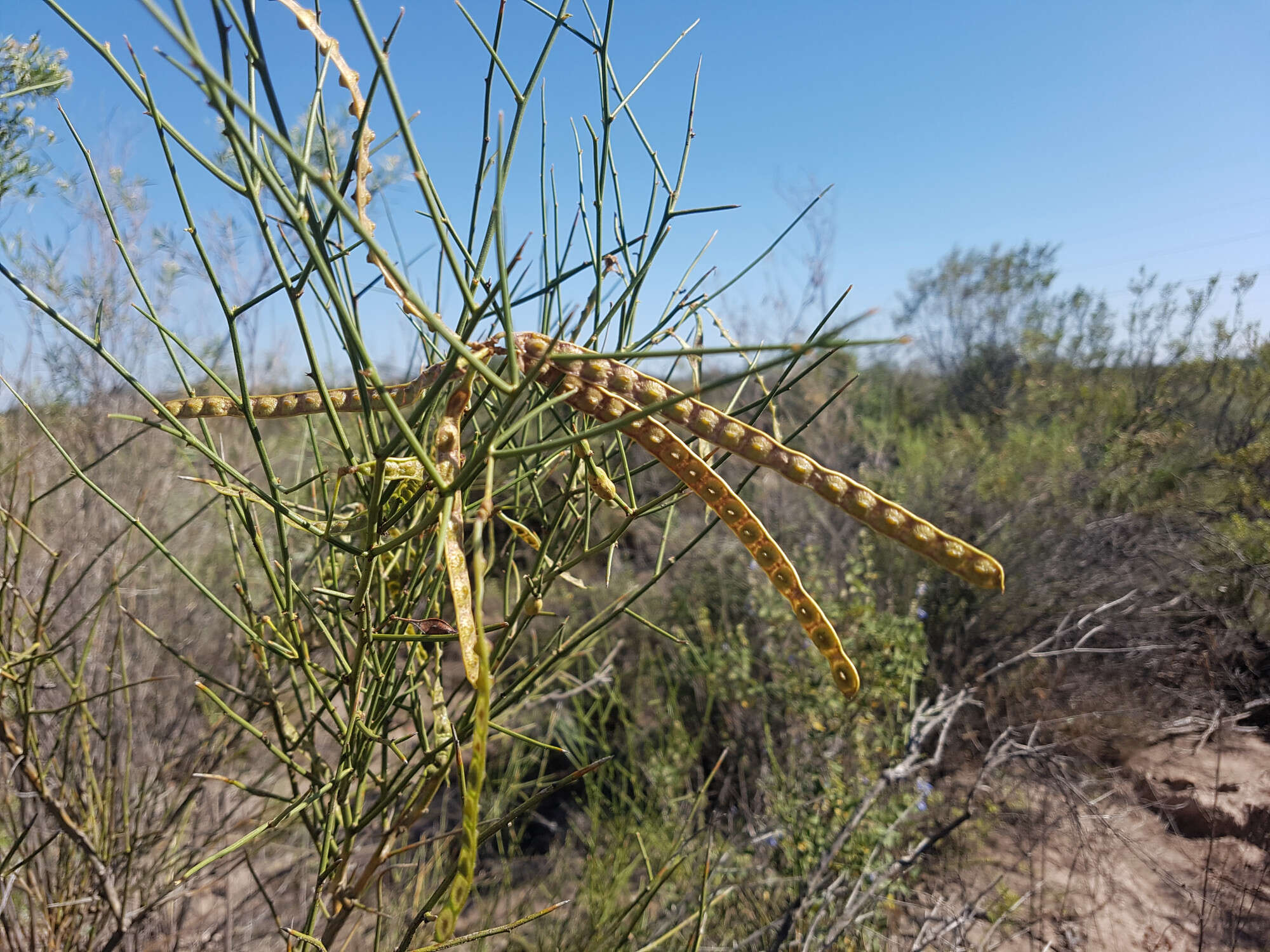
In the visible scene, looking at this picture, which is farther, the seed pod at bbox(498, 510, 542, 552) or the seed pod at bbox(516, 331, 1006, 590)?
the seed pod at bbox(498, 510, 542, 552)

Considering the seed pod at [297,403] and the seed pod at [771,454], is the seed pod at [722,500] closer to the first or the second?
the seed pod at [771,454]

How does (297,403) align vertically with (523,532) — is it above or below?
above

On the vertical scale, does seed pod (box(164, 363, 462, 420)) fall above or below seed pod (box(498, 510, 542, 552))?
above

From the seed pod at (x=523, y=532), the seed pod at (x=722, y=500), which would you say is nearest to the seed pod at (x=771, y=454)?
the seed pod at (x=722, y=500)

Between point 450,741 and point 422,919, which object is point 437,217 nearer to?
point 450,741

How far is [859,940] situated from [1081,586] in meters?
2.68

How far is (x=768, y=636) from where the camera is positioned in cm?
343

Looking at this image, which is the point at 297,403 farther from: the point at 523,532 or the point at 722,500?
the point at 722,500

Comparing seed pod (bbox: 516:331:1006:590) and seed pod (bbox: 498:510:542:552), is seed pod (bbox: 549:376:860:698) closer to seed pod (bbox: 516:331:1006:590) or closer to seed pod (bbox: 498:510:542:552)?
seed pod (bbox: 516:331:1006:590)

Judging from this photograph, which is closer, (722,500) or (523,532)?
(722,500)

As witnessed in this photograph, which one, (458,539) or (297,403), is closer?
(458,539)

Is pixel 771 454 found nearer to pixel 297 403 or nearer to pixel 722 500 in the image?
pixel 722 500

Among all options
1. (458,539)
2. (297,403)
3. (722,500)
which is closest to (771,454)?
(722,500)

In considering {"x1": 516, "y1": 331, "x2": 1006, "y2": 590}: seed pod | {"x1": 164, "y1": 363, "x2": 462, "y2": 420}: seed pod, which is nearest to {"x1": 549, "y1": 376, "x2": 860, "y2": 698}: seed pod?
{"x1": 516, "y1": 331, "x2": 1006, "y2": 590}: seed pod
